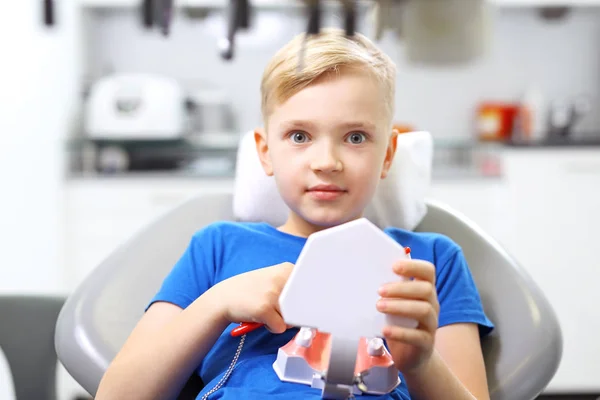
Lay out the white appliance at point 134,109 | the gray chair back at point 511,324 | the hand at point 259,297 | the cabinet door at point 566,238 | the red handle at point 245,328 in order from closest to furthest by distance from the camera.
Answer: the hand at point 259,297 → the red handle at point 245,328 → the gray chair back at point 511,324 → the cabinet door at point 566,238 → the white appliance at point 134,109

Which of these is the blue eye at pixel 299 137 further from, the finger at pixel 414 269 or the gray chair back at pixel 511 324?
the gray chair back at pixel 511 324

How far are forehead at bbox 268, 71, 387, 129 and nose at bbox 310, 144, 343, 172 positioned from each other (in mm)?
31

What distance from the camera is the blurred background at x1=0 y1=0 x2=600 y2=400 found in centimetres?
271

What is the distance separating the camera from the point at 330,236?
65cm

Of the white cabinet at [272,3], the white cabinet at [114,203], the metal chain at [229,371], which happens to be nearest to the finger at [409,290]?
the metal chain at [229,371]

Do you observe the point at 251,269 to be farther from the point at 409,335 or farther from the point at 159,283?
the point at 409,335

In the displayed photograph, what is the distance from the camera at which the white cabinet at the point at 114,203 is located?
2.88 m

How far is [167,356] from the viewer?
0.91 metres

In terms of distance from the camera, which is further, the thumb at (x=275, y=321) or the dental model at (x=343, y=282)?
the thumb at (x=275, y=321)

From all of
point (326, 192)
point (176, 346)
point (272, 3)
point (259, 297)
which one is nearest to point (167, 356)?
point (176, 346)

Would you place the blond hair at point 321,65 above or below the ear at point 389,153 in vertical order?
above

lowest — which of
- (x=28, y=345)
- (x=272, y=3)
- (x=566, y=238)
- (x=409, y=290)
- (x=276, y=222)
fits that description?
(x=566, y=238)

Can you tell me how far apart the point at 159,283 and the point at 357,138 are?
19.1 inches

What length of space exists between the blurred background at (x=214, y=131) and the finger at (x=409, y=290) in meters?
2.10
